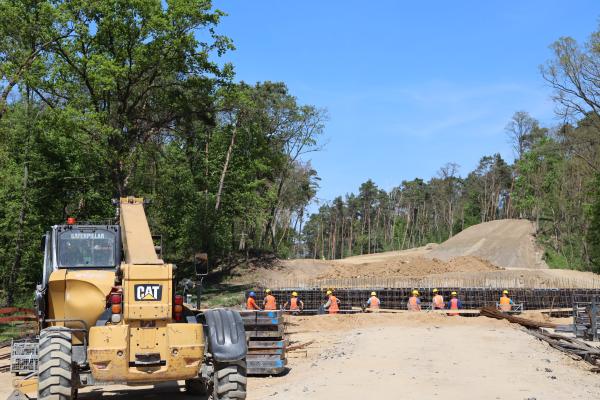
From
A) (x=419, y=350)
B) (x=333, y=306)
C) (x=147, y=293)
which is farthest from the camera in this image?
(x=333, y=306)

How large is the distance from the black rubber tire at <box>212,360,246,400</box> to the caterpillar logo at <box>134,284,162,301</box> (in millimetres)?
1290

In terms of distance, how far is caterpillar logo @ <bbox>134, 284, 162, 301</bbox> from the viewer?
894 cm

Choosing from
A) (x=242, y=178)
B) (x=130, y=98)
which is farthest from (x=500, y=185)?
(x=130, y=98)

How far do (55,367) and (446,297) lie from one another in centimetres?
2443

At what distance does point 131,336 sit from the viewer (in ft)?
28.8

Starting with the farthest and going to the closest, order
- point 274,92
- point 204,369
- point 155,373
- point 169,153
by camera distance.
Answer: point 274,92
point 169,153
point 204,369
point 155,373

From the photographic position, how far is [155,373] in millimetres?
8703

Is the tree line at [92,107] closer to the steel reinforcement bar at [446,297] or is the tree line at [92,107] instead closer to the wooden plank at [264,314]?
the steel reinforcement bar at [446,297]

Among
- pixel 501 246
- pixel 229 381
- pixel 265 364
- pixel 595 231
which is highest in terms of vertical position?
pixel 595 231

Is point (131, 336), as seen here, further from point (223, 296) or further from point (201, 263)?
point (223, 296)

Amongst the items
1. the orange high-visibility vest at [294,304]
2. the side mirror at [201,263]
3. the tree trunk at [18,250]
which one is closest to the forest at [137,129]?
the tree trunk at [18,250]

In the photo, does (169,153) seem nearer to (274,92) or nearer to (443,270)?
(274,92)

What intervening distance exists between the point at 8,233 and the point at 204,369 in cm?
2786

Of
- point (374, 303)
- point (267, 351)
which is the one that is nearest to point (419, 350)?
point (267, 351)
